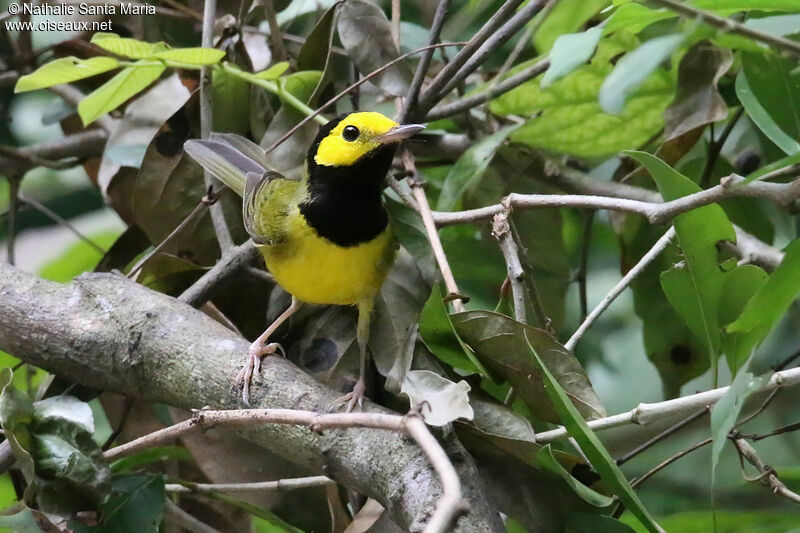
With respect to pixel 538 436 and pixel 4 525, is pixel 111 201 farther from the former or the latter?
pixel 538 436

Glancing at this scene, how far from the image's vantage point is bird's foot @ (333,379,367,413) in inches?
62.4

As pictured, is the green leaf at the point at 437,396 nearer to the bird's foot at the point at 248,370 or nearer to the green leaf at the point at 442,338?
the green leaf at the point at 442,338

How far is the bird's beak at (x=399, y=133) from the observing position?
1844 millimetres

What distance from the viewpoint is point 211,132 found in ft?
7.13

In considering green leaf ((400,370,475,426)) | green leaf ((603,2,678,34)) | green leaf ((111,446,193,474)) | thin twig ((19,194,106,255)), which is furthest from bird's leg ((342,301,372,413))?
thin twig ((19,194,106,255))

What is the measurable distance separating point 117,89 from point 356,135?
1.75 ft

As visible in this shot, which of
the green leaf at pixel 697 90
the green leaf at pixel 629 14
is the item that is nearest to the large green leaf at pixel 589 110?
the green leaf at pixel 697 90

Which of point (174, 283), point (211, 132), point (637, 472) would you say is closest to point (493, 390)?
point (174, 283)

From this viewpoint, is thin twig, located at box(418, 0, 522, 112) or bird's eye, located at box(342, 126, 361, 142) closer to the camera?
thin twig, located at box(418, 0, 522, 112)

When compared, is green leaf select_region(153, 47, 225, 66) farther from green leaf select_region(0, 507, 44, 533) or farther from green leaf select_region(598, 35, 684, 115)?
green leaf select_region(598, 35, 684, 115)

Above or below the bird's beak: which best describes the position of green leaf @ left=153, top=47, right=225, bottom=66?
above

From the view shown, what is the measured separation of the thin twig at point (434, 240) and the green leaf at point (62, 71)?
2.19 ft

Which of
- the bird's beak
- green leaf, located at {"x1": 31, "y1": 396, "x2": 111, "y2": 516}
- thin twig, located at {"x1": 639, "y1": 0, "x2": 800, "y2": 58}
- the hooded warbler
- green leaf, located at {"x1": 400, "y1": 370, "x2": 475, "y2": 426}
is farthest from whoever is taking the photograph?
the hooded warbler

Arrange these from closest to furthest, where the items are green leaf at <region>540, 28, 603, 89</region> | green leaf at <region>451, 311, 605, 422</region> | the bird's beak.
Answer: green leaf at <region>540, 28, 603, 89</region>, green leaf at <region>451, 311, 605, 422</region>, the bird's beak
